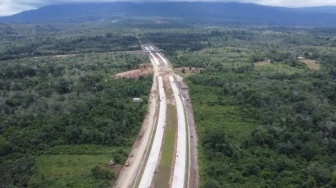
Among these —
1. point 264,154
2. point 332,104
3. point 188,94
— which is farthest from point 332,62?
point 264,154

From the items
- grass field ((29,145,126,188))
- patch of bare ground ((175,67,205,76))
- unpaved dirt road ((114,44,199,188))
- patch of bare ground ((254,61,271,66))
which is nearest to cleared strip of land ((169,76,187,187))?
unpaved dirt road ((114,44,199,188))

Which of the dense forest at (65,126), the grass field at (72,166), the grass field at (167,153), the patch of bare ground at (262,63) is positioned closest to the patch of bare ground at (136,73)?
the dense forest at (65,126)

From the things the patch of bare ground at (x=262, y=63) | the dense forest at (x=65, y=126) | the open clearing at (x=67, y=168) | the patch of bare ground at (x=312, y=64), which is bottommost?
the open clearing at (x=67, y=168)

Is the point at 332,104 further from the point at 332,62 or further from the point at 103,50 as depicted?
the point at 103,50

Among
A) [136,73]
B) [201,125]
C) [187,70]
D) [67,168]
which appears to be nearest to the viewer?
[67,168]

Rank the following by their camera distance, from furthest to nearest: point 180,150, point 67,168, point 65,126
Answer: point 65,126, point 180,150, point 67,168

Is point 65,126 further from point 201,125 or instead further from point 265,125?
point 265,125

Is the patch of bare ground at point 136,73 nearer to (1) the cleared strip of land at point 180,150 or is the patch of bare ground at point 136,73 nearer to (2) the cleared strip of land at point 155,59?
(2) the cleared strip of land at point 155,59

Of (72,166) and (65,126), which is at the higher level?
(65,126)

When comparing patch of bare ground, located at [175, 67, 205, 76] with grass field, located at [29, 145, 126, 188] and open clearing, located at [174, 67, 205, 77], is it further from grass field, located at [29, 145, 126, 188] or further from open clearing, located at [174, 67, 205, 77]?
grass field, located at [29, 145, 126, 188]

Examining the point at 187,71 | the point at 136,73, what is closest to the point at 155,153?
the point at 136,73
